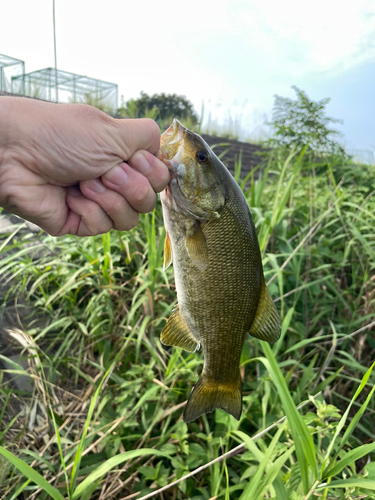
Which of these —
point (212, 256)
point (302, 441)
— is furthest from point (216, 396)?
point (212, 256)

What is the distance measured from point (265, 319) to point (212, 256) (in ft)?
0.91

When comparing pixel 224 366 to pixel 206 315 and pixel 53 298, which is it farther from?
pixel 53 298

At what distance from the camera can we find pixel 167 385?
218cm

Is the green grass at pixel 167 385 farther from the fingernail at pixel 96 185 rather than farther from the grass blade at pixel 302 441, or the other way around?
the fingernail at pixel 96 185

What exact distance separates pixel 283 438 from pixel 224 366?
0.99 m

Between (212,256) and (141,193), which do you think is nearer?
(212,256)

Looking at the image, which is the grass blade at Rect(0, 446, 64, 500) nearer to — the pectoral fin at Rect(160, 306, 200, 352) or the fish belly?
the pectoral fin at Rect(160, 306, 200, 352)

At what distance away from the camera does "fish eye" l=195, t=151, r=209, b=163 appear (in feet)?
3.91

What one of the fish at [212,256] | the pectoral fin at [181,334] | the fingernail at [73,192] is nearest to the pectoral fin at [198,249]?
the fish at [212,256]

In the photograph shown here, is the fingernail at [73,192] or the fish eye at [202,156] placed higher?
the fish eye at [202,156]

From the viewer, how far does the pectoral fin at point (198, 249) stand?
119 cm

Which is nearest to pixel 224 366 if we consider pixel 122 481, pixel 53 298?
pixel 122 481

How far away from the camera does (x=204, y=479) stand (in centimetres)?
192

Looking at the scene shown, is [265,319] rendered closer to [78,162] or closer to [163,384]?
[78,162]
